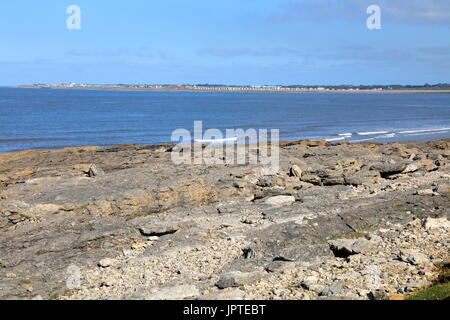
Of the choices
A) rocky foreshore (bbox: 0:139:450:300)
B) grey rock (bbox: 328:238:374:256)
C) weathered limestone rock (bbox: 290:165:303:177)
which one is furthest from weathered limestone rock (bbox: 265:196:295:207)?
grey rock (bbox: 328:238:374:256)

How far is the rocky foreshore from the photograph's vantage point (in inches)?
482

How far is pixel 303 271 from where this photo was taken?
1268cm

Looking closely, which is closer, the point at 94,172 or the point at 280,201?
the point at 280,201

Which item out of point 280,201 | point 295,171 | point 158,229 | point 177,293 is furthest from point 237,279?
point 295,171

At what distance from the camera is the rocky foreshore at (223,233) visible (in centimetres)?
1225

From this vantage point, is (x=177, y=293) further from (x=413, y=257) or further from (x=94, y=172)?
(x=94, y=172)

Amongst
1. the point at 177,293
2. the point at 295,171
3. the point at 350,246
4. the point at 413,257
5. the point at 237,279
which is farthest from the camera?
the point at 295,171

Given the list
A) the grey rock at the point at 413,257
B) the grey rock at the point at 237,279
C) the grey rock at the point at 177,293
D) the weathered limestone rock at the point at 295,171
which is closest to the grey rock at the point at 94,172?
the weathered limestone rock at the point at 295,171

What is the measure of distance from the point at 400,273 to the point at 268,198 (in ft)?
27.2

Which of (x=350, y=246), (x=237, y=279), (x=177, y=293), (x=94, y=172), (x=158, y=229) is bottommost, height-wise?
(x=177, y=293)

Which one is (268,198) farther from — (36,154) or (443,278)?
(36,154)

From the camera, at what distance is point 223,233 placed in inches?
648

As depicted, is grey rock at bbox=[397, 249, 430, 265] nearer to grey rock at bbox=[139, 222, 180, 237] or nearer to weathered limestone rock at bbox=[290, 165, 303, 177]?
grey rock at bbox=[139, 222, 180, 237]
